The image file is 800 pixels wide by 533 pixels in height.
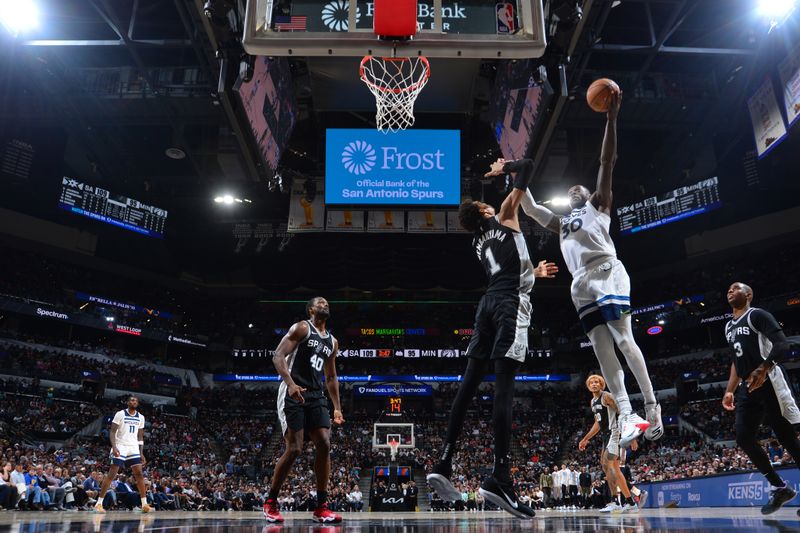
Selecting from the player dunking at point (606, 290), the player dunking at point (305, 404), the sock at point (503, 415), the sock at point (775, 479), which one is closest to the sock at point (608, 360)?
the player dunking at point (606, 290)

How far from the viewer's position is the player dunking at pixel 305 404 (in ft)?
17.8

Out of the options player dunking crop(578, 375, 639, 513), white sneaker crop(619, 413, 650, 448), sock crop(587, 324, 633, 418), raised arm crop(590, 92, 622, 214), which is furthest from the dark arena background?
white sneaker crop(619, 413, 650, 448)

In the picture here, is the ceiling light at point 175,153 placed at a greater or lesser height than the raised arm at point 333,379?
greater

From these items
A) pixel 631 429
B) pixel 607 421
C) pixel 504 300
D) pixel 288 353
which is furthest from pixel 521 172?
pixel 607 421

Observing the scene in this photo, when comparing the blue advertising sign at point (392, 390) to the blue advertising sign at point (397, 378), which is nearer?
the blue advertising sign at point (392, 390)

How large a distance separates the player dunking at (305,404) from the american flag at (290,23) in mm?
3232

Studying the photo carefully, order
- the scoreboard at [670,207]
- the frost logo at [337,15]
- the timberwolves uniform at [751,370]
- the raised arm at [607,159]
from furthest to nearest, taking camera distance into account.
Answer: the scoreboard at [670,207]
the frost logo at [337,15]
the timberwolves uniform at [751,370]
the raised arm at [607,159]

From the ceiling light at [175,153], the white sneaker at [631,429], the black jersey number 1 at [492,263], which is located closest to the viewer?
the white sneaker at [631,429]

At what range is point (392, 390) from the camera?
35688mm

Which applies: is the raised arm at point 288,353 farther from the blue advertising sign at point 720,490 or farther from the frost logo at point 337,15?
the blue advertising sign at point 720,490

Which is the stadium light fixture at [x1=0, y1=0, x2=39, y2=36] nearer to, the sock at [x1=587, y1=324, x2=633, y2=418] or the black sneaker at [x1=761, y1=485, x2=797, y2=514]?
the sock at [x1=587, y1=324, x2=633, y2=418]

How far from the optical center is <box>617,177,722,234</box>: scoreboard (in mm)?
21312

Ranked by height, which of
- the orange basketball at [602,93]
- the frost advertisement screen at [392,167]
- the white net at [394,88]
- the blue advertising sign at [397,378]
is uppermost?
the frost advertisement screen at [392,167]

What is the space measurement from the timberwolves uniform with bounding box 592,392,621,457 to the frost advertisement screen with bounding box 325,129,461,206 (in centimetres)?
714
